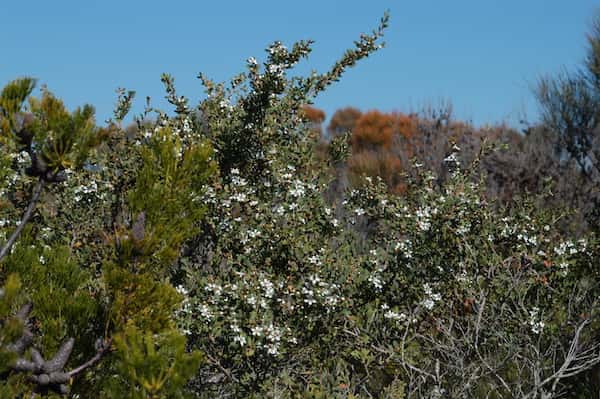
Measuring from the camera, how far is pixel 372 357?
14.6 feet

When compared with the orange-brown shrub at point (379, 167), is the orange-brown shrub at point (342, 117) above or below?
above

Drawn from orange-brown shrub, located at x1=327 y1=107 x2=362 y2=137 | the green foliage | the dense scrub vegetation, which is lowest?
the green foliage

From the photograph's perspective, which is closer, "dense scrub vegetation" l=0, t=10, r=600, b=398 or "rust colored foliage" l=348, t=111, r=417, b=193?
"dense scrub vegetation" l=0, t=10, r=600, b=398

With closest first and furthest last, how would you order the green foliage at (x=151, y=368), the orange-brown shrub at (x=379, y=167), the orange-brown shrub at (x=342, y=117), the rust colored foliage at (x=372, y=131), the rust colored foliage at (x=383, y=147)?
the green foliage at (x=151, y=368) → the rust colored foliage at (x=383, y=147) → the orange-brown shrub at (x=379, y=167) → the rust colored foliage at (x=372, y=131) → the orange-brown shrub at (x=342, y=117)

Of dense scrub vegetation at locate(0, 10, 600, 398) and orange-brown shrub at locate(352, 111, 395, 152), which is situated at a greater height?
orange-brown shrub at locate(352, 111, 395, 152)

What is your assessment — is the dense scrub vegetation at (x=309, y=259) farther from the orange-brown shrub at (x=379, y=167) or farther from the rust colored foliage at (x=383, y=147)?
the orange-brown shrub at (x=379, y=167)

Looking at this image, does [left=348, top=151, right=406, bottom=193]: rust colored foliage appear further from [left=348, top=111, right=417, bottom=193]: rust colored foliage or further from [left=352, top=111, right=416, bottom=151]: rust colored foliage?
[left=352, top=111, right=416, bottom=151]: rust colored foliage

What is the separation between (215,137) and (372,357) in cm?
173

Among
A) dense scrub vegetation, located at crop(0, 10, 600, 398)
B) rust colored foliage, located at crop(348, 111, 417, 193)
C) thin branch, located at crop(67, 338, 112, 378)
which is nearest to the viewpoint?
thin branch, located at crop(67, 338, 112, 378)

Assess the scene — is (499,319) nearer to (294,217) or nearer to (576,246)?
(576,246)

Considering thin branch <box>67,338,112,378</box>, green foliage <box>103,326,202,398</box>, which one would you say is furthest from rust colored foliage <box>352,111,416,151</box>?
green foliage <box>103,326,202,398</box>

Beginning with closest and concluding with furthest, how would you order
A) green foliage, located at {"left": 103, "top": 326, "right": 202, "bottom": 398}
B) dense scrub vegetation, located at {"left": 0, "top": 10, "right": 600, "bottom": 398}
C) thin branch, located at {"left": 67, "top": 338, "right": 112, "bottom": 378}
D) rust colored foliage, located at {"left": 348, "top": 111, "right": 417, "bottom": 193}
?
green foliage, located at {"left": 103, "top": 326, "right": 202, "bottom": 398}, thin branch, located at {"left": 67, "top": 338, "right": 112, "bottom": 378}, dense scrub vegetation, located at {"left": 0, "top": 10, "right": 600, "bottom": 398}, rust colored foliage, located at {"left": 348, "top": 111, "right": 417, "bottom": 193}

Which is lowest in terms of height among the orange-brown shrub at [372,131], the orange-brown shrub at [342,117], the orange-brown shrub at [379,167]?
the orange-brown shrub at [379,167]

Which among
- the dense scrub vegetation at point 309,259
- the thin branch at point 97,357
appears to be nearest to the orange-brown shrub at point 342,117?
the dense scrub vegetation at point 309,259
